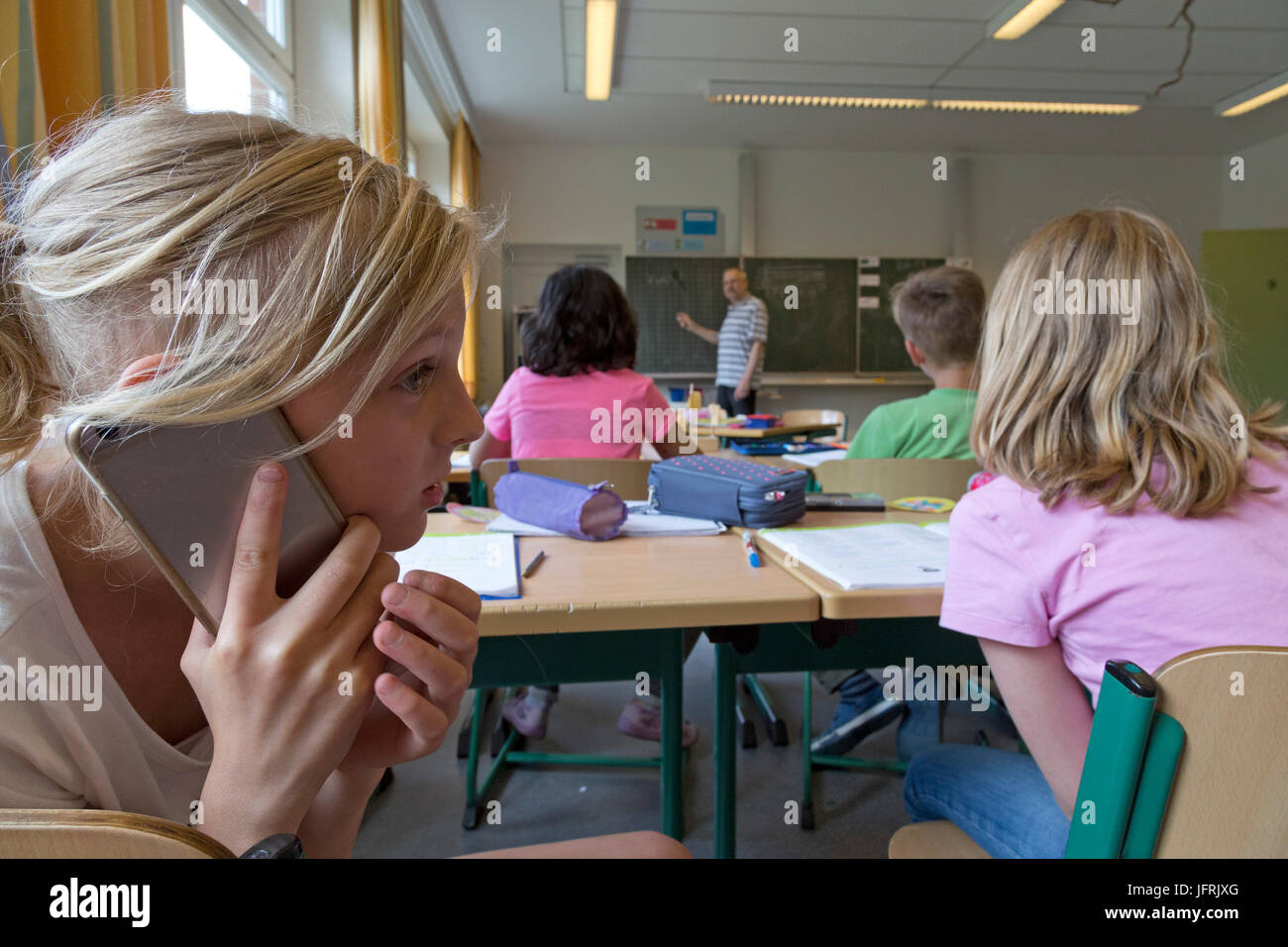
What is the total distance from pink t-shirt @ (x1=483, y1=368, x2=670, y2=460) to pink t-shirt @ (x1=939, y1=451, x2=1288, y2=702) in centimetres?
158

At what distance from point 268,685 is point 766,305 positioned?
282 inches

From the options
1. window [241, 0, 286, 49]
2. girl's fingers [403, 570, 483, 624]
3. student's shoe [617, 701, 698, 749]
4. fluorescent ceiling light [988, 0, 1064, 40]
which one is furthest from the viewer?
fluorescent ceiling light [988, 0, 1064, 40]

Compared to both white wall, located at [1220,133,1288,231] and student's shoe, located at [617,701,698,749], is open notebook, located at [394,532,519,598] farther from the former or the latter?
white wall, located at [1220,133,1288,231]

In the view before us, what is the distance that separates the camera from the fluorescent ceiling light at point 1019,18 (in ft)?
14.4

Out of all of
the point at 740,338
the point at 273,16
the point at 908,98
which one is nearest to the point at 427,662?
the point at 273,16

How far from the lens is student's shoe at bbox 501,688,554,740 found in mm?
2244

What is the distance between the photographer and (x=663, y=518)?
1.55 m

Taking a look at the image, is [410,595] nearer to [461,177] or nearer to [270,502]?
[270,502]

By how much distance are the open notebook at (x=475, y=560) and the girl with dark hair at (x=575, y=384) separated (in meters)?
0.98

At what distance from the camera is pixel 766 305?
7.28 meters

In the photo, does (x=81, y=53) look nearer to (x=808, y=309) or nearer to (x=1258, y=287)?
(x=808, y=309)

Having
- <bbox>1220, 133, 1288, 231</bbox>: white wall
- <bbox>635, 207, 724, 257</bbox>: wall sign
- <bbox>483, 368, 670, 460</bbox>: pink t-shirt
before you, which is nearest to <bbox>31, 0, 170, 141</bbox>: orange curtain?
<bbox>483, 368, 670, 460</bbox>: pink t-shirt

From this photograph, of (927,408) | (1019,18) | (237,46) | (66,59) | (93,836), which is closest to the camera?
(93,836)
